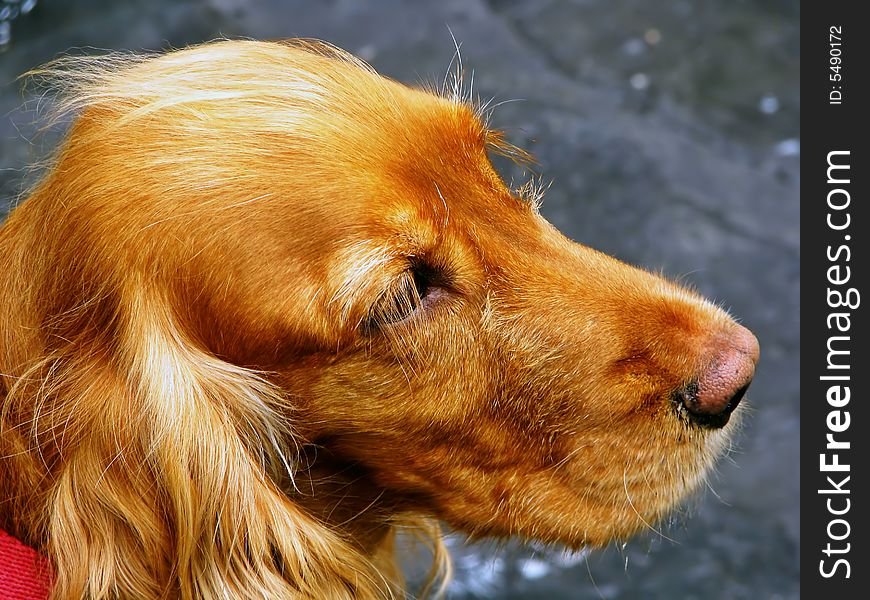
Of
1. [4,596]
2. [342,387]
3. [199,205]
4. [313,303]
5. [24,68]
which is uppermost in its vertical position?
[24,68]

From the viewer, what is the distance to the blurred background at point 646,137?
16.8 feet

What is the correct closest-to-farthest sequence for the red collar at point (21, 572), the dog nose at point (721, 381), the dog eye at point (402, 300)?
1. the red collar at point (21, 572)
2. the dog eye at point (402, 300)
3. the dog nose at point (721, 381)

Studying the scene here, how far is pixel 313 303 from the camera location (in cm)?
240

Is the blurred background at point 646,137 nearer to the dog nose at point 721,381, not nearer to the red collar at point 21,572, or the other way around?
the dog nose at point 721,381

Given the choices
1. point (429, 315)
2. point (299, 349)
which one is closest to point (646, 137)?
point (429, 315)

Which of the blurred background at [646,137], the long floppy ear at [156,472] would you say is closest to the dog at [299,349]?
the long floppy ear at [156,472]

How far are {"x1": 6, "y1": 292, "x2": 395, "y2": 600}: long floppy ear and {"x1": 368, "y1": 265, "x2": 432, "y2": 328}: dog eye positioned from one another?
322 millimetres

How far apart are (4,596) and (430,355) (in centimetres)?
111

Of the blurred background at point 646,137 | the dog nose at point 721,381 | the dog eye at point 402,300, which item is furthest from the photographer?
the blurred background at point 646,137

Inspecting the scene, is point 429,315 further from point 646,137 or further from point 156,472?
point 646,137

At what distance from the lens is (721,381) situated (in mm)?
2547

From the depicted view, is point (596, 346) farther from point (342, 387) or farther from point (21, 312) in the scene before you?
point (21, 312)

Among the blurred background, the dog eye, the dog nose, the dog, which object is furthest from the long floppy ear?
the blurred background
